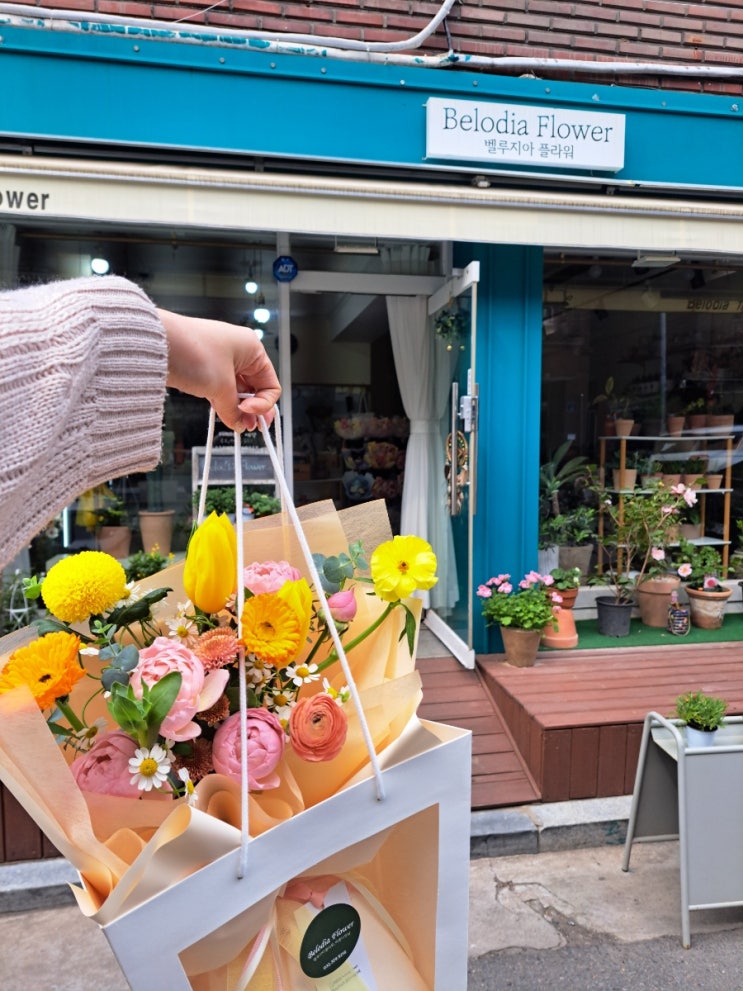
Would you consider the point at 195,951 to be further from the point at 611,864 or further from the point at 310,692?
the point at 611,864

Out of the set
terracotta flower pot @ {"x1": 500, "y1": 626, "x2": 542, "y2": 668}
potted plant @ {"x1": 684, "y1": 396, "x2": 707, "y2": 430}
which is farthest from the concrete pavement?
potted plant @ {"x1": 684, "y1": 396, "x2": 707, "y2": 430}

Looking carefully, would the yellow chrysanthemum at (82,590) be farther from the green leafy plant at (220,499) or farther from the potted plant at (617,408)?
the potted plant at (617,408)

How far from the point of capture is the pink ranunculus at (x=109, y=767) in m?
0.92

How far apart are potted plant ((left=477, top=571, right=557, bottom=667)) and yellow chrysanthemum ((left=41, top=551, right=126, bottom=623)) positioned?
3497mm

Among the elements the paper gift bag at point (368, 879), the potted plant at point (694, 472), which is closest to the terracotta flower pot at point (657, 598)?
the potted plant at point (694, 472)

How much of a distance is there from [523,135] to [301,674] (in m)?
4.44

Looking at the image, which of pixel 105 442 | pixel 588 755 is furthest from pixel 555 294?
pixel 105 442

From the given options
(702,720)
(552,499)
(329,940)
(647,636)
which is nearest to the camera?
(329,940)

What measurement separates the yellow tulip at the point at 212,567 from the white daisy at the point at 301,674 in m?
0.15

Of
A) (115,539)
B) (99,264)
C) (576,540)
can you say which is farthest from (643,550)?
(99,264)

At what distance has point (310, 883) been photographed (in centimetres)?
99

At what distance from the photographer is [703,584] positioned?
5.33 metres

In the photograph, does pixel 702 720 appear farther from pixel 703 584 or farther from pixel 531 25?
pixel 531 25

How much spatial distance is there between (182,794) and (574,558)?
189 inches
